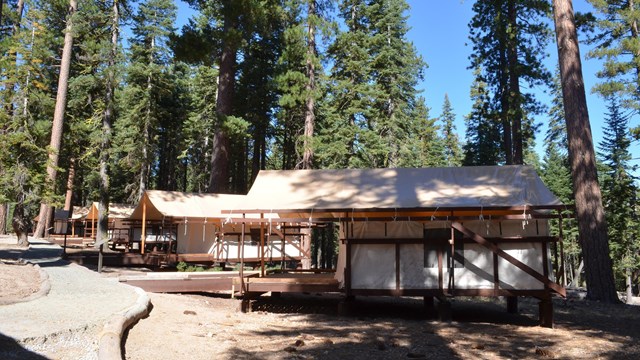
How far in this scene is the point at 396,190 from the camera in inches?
407

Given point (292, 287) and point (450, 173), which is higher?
point (450, 173)

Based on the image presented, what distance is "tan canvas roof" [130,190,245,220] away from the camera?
60.9ft

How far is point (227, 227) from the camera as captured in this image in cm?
2011

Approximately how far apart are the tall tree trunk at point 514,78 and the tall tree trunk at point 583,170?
211 inches

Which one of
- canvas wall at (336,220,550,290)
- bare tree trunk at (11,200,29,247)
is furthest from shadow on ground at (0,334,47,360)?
bare tree trunk at (11,200,29,247)

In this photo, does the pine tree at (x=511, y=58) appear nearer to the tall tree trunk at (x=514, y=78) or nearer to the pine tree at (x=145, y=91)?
the tall tree trunk at (x=514, y=78)

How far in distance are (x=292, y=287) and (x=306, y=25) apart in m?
14.6

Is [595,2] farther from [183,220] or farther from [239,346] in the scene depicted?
[239,346]

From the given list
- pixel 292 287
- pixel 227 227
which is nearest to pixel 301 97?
pixel 227 227

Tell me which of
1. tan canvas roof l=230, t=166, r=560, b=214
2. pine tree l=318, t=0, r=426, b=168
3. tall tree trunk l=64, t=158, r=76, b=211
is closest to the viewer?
tan canvas roof l=230, t=166, r=560, b=214

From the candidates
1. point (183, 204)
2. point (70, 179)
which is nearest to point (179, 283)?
point (183, 204)

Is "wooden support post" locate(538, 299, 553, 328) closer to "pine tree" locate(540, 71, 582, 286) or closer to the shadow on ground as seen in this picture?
the shadow on ground

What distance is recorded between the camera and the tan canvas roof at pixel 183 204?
18.6 metres

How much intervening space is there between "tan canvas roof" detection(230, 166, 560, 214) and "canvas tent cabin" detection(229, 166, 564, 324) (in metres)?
0.02
